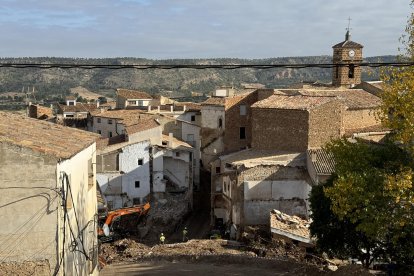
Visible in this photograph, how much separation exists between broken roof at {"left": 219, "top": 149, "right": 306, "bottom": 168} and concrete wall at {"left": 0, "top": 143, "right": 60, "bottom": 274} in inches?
842

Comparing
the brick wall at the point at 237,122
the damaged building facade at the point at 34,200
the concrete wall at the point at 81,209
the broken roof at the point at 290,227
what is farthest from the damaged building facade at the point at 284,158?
the damaged building facade at the point at 34,200

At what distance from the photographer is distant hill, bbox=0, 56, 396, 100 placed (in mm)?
147375

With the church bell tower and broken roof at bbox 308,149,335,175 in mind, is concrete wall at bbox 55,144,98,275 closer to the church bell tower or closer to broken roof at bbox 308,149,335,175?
broken roof at bbox 308,149,335,175

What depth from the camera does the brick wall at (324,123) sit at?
3562cm

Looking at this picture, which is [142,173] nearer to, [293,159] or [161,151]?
[161,151]

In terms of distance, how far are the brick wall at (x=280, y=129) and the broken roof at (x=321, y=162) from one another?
7.72 feet

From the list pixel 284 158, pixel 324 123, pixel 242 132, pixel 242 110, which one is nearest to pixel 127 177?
pixel 242 132

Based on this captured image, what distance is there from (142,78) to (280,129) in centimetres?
12141

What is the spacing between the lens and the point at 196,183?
5050 centimetres

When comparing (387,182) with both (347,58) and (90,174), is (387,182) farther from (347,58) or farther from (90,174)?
(347,58)

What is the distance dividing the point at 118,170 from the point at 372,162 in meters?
26.7

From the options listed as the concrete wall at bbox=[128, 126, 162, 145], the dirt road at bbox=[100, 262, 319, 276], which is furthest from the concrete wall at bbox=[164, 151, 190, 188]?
the dirt road at bbox=[100, 262, 319, 276]

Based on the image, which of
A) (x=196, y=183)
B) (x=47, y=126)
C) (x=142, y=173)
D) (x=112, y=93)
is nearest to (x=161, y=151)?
(x=142, y=173)

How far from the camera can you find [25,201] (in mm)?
13180
